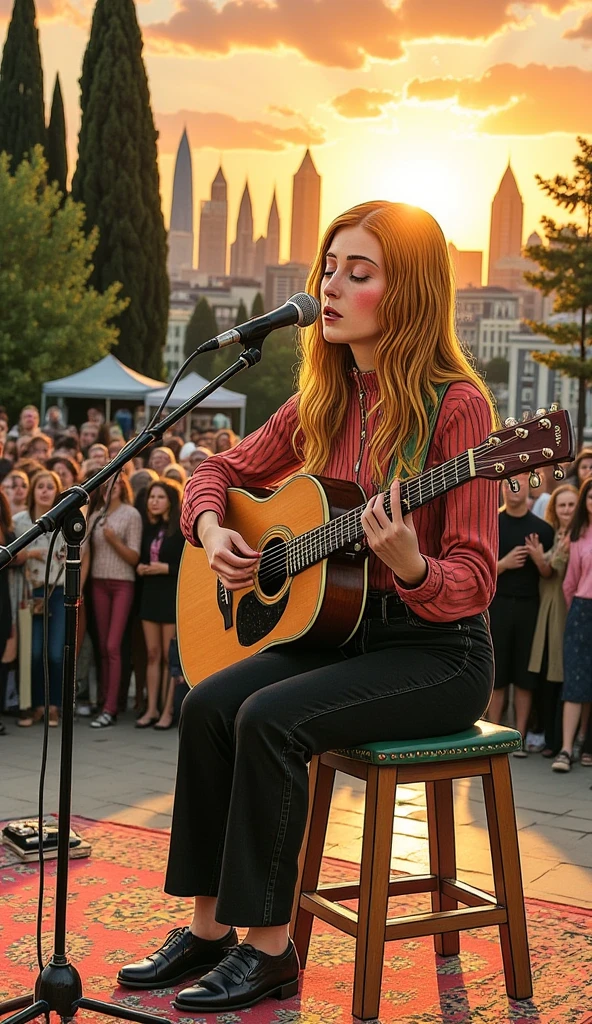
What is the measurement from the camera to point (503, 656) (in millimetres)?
7520

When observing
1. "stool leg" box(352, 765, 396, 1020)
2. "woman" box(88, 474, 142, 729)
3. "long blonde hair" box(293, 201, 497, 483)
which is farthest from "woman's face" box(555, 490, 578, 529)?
"stool leg" box(352, 765, 396, 1020)

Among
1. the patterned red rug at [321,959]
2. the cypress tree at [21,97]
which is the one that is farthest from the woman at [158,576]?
the cypress tree at [21,97]

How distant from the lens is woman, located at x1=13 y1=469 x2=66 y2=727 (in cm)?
803

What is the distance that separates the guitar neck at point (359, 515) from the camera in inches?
117

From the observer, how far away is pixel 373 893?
3.11 meters

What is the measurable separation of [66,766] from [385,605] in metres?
0.94

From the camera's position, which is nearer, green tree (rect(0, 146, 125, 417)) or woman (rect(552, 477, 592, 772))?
woman (rect(552, 477, 592, 772))

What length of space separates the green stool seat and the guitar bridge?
0.52m

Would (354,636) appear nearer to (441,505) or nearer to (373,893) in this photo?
(441,505)

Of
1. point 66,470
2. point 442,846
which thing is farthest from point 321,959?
point 66,470

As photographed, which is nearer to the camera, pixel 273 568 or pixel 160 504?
pixel 273 568

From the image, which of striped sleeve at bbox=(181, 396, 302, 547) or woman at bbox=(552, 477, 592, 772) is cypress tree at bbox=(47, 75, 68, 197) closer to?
woman at bbox=(552, 477, 592, 772)

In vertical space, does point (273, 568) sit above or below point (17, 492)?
above

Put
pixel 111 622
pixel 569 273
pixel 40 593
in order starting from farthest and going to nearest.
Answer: pixel 569 273 < pixel 111 622 < pixel 40 593
